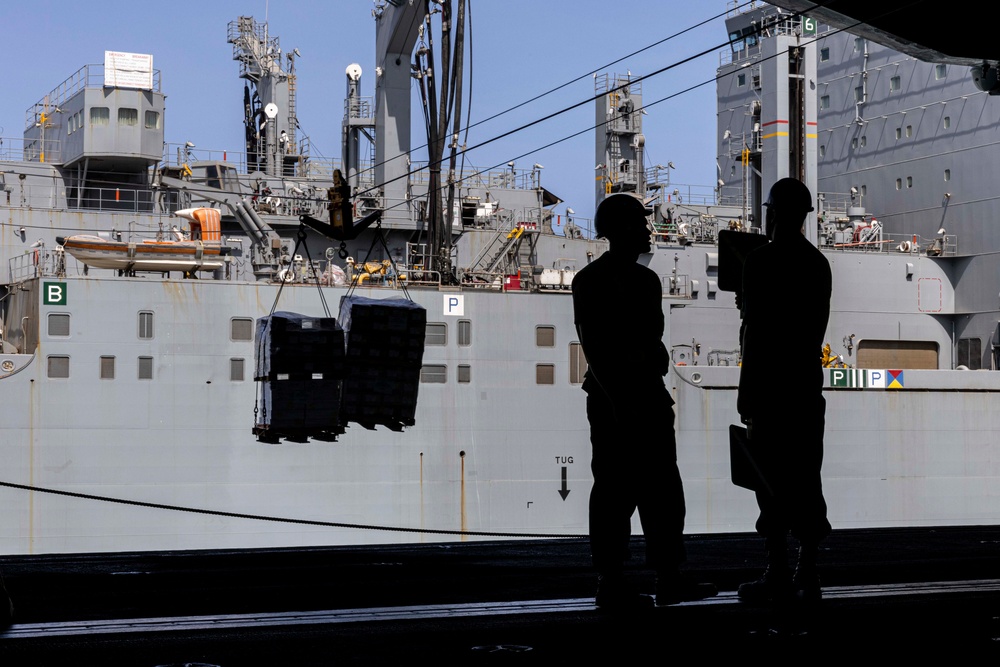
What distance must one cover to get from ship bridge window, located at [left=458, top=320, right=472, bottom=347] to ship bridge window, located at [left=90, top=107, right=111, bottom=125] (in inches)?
343

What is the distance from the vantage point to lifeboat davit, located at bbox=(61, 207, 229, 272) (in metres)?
17.7

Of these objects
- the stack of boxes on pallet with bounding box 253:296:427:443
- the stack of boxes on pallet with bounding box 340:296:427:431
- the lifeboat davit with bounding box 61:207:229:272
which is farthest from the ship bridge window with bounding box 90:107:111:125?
the stack of boxes on pallet with bounding box 340:296:427:431

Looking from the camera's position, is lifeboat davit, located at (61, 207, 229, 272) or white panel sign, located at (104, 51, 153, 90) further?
white panel sign, located at (104, 51, 153, 90)

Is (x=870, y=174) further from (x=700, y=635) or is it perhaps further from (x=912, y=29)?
(x=700, y=635)

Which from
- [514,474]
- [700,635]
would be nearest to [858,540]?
[700,635]

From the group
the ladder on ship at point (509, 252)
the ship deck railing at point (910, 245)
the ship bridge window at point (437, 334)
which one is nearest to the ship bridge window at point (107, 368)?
the ship bridge window at point (437, 334)

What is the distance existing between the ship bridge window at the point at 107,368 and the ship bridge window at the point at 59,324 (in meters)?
0.67

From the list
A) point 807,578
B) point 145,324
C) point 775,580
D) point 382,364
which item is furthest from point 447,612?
point 145,324

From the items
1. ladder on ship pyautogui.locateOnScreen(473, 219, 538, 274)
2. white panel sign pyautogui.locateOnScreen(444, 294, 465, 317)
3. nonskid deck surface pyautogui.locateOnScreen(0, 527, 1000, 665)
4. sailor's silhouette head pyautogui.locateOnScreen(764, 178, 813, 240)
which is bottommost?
nonskid deck surface pyautogui.locateOnScreen(0, 527, 1000, 665)

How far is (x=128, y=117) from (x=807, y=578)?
20482mm

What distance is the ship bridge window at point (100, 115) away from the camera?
72.6 feet

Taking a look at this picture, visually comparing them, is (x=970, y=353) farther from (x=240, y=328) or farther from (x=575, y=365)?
(x=240, y=328)

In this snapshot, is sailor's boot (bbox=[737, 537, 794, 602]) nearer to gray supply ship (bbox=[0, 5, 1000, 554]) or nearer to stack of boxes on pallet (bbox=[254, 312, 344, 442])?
stack of boxes on pallet (bbox=[254, 312, 344, 442])

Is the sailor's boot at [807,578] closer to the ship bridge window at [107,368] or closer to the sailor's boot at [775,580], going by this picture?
the sailor's boot at [775,580]
